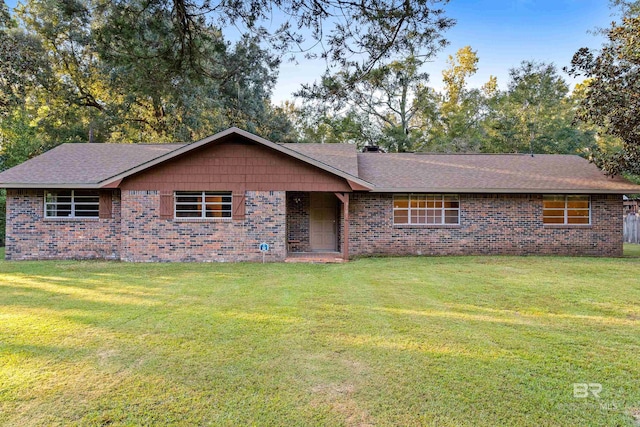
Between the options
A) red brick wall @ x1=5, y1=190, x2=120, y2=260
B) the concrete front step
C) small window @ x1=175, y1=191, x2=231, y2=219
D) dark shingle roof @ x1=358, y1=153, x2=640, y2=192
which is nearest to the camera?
the concrete front step

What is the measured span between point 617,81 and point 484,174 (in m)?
4.58

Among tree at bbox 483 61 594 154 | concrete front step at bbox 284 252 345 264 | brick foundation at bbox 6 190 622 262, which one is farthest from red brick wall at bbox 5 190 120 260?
tree at bbox 483 61 594 154

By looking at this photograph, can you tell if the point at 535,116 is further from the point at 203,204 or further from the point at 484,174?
the point at 203,204

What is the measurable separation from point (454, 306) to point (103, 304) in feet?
18.5

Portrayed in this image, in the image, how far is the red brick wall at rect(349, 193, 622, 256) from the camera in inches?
519

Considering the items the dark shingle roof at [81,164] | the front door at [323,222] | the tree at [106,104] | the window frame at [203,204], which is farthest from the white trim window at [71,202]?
the front door at [323,222]

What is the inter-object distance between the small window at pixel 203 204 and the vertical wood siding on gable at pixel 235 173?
1.21ft

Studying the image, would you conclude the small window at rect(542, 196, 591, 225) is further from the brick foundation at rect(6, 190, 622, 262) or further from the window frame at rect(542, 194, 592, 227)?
the brick foundation at rect(6, 190, 622, 262)

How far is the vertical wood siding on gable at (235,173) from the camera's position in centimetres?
1195

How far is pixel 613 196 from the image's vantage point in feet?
44.1

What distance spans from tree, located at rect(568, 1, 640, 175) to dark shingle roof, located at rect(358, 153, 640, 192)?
1826 mm

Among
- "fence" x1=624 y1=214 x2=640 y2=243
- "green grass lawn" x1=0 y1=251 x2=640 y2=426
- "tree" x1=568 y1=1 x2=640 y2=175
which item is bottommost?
"green grass lawn" x1=0 y1=251 x2=640 y2=426

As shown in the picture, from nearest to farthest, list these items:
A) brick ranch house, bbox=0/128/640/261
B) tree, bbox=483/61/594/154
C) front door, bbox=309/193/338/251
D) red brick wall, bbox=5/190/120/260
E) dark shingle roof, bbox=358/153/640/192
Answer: brick ranch house, bbox=0/128/640/261 → red brick wall, bbox=5/190/120/260 → dark shingle roof, bbox=358/153/640/192 → front door, bbox=309/193/338/251 → tree, bbox=483/61/594/154

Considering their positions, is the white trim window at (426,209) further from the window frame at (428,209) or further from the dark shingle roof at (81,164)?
the dark shingle roof at (81,164)
